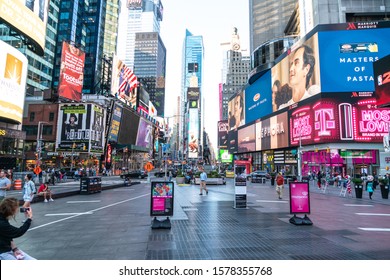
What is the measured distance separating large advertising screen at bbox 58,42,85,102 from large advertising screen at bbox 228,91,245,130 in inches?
2439

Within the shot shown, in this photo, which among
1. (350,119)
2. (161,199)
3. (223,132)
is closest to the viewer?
(161,199)

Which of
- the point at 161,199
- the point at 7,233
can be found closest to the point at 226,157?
the point at 161,199

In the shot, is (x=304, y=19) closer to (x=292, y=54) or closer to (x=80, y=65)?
(x=292, y=54)

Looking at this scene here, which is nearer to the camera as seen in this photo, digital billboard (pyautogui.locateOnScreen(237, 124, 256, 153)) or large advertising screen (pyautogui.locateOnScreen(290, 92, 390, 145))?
large advertising screen (pyautogui.locateOnScreen(290, 92, 390, 145))

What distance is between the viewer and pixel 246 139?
302 ft

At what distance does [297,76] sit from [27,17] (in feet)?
169

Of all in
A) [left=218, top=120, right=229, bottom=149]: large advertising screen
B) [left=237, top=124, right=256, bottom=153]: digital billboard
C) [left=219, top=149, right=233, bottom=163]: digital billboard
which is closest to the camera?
[left=237, top=124, right=256, bottom=153]: digital billboard

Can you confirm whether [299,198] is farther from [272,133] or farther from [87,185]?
[272,133]

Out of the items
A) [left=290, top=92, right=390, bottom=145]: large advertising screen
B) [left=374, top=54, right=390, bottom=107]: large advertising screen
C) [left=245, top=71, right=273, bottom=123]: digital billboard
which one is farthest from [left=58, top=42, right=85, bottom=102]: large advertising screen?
[left=245, top=71, right=273, bottom=123]: digital billboard

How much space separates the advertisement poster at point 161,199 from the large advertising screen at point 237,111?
89.7 metres

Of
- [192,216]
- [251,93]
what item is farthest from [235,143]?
[192,216]

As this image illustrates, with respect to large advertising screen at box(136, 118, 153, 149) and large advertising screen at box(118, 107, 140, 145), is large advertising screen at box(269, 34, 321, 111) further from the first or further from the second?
large advertising screen at box(136, 118, 153, 149)

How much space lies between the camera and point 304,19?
215 ft

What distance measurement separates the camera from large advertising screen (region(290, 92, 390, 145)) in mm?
47094
